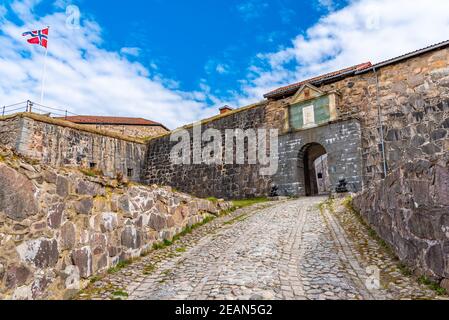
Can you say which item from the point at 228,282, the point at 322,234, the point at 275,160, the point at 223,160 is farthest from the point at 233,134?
the point at 228,282

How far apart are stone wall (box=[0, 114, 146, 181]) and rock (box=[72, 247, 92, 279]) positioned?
28.4 feet

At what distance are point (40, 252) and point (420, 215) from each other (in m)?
4.53

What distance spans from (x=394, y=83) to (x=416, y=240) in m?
10.6

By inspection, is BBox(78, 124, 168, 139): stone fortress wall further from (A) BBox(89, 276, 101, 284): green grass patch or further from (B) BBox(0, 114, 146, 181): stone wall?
(A) BBox(89, 276, 101, 284): green grass patch

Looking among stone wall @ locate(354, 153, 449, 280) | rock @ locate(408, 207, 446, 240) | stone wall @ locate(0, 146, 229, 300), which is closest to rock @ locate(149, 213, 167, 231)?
stone wall @ locate(0, 146, 229, 300)

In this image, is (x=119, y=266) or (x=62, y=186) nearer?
(x=62, y=186)

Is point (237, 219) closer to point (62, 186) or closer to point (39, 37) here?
point (62, 186)

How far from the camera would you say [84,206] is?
4391 mm

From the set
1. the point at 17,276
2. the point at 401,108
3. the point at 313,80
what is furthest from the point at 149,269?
the point at 313,80

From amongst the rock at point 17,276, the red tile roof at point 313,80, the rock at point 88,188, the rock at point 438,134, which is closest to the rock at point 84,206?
the rock at point 88,188

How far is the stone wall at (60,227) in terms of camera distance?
10.3 feet

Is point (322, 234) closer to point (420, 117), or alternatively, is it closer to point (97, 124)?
point (420, 117)

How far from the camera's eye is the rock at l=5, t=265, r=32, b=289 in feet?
9.91

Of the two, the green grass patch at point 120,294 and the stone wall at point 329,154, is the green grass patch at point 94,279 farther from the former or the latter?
the stone wall at point 329,154
